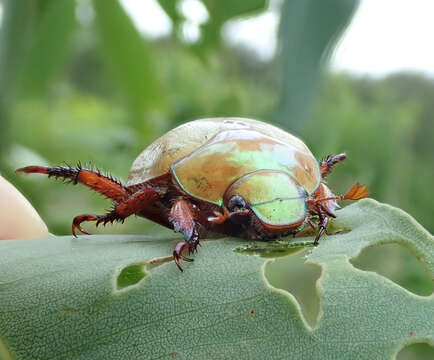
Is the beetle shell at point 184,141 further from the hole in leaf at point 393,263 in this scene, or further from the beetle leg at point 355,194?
the hole in leaf at point 393,263

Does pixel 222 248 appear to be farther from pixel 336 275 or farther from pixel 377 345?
pixel 377 345

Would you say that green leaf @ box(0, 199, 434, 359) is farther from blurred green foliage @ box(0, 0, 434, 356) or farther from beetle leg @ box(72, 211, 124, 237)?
blurred green foliage @ box(0, 0, 434, 356)

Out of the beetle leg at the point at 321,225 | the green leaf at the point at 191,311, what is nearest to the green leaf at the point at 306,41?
the beetle leg at the point at 321,225

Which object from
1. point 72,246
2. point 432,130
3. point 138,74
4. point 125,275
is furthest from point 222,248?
point 432,130

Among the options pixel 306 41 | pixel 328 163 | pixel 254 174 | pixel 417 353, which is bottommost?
pixel 417 353

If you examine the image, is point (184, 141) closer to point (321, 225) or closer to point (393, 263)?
point (321, 225)

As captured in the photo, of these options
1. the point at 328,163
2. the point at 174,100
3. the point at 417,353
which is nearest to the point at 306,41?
the point at 328,163

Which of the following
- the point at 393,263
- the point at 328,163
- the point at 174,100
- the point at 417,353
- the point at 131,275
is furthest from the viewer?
the point at 417,353
